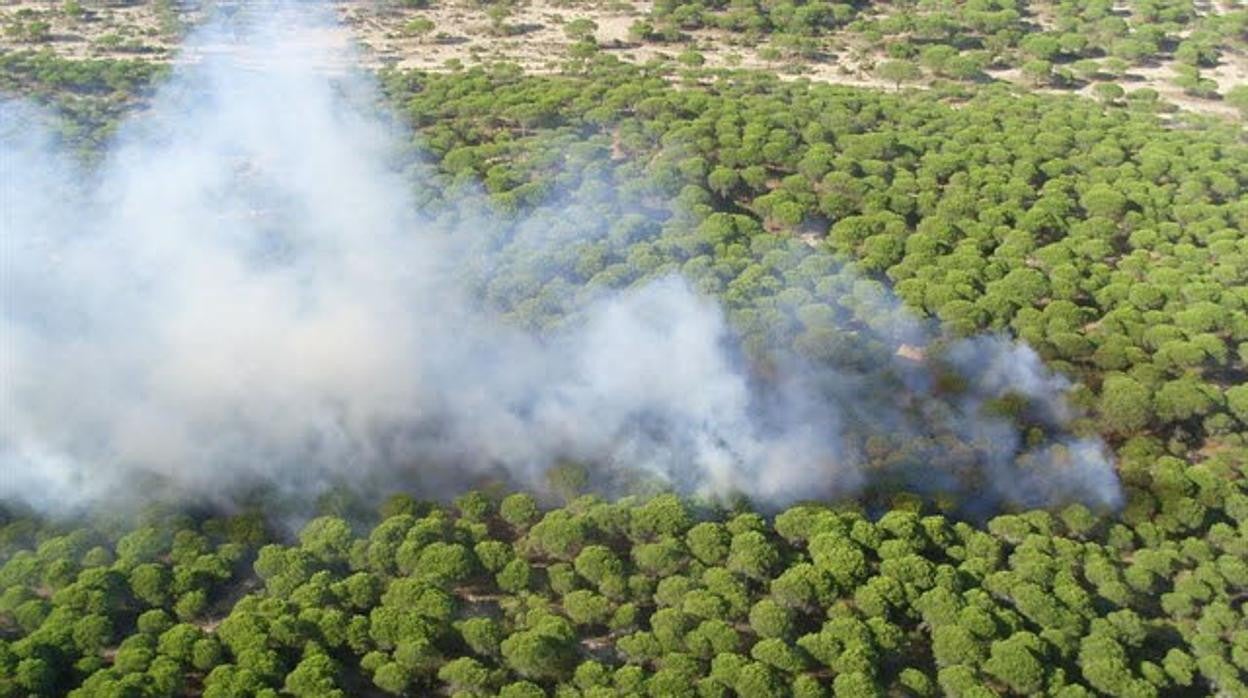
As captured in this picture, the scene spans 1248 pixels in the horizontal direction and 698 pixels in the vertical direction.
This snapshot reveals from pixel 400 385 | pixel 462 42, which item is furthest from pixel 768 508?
pixel 462 42

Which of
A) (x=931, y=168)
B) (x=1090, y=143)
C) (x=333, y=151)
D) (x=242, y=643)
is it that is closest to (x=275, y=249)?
(x=333, y=151)

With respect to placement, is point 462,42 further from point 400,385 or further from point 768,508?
point 768,508

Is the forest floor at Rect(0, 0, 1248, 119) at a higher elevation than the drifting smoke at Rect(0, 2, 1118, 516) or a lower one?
higher

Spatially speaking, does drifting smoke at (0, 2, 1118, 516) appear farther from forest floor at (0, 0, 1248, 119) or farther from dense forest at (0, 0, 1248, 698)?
forest floor at (0, 0, 1248, 119)

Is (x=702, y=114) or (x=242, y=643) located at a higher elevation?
(x=702, y=114)

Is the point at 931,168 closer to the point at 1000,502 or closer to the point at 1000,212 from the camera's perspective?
the point at 1000,212

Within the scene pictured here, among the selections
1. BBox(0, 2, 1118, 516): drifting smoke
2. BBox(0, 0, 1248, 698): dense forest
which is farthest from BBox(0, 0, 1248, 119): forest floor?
BBox(0, 2, 1118, 516): drifting smoke

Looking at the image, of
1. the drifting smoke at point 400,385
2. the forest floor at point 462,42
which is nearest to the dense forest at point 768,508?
the drifting smoke at point 400,385
